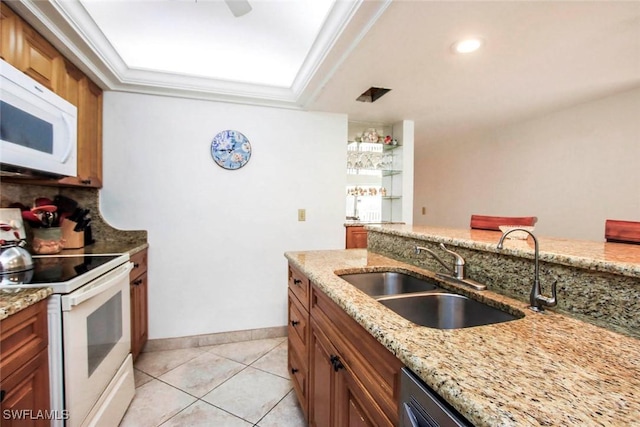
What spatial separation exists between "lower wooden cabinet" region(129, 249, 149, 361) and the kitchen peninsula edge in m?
1.83

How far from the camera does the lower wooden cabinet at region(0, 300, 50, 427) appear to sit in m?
0.88

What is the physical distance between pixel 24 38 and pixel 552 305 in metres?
2.56

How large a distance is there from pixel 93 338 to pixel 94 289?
0.83 ft

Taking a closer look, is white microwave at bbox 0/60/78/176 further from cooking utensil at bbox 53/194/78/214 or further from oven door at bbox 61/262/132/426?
cooking utensil at bbox 53/194/78/214

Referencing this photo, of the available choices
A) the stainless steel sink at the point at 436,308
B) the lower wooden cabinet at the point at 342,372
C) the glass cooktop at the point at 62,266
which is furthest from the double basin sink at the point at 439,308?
the glass cooktop at the point at 62,266

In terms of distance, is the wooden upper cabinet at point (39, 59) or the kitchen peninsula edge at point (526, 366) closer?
the kitchen peninsula edge at point (526, 366)

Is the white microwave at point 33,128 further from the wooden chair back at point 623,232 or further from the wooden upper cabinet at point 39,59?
the wooden chair back at point 623,232

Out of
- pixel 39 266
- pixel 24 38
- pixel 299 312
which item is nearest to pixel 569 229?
pixel 299 312

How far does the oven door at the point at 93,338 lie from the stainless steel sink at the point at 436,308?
1238 mm

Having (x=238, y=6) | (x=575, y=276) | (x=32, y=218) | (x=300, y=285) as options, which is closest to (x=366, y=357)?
(x=575, y=276)

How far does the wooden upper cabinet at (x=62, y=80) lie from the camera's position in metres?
1.38

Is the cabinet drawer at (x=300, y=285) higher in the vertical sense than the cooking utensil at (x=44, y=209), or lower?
lower

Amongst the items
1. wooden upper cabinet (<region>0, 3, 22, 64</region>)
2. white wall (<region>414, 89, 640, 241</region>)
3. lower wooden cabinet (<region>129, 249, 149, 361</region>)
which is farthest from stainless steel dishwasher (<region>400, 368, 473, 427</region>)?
white wall (<region>414, 89, 640, 241</region>)

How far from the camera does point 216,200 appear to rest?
2.50m
